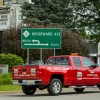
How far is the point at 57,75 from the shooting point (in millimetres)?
21688

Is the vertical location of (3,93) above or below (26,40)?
below

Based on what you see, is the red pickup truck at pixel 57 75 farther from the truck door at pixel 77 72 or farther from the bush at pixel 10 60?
the bush at pixel 10 60

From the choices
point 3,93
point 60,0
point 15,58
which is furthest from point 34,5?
point 3,93

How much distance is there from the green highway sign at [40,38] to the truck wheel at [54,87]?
7.85 m

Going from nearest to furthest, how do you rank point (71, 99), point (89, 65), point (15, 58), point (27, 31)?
1. point (71, 99)
2. point (89, 65)
3. point (27, 31)
4. point (15, 58)

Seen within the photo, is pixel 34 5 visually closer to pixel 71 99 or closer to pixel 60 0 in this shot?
pixel 60 0

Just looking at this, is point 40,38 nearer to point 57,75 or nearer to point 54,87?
point 57,75

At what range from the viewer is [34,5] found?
1914 inches

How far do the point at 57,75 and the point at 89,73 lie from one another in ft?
6.62

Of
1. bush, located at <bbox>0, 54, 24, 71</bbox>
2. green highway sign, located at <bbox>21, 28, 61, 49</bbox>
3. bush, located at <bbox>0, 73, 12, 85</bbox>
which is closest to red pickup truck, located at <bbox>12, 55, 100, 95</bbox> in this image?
bush, located at <bbox>0, 73, 12, 85</bbox>

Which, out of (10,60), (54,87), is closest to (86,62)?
(54,87)

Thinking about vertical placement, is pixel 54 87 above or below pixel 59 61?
below

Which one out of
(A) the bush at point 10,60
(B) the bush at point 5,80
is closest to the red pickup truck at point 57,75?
(B) the bush at point 5,80

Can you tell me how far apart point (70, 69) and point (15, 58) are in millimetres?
15221
